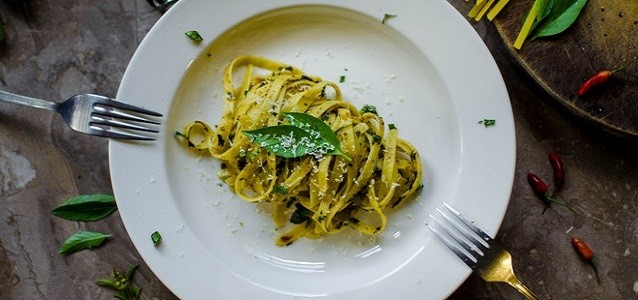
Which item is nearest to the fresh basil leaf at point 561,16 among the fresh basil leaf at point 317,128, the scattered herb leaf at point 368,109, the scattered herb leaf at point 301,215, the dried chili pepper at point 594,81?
the dried chili pepper at point 594,81

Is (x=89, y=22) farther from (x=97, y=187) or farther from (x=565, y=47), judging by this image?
(x=565, y=47)

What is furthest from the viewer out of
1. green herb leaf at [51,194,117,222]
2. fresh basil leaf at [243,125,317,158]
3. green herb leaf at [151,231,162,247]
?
green herb leaf at [51,194,117,222]

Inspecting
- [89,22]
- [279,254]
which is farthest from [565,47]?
[89,22]

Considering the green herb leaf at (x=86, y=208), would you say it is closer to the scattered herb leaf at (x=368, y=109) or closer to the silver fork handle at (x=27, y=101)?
the silver fork handle at (x=27, y=101)

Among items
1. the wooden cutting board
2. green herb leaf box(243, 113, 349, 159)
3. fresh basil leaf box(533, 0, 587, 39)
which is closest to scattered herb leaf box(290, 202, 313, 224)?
green herb leaf box(243, 113, 349, 159)

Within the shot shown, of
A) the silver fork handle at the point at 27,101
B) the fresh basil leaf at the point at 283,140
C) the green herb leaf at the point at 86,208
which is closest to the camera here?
the fresh basil leaf at the point at 283,140

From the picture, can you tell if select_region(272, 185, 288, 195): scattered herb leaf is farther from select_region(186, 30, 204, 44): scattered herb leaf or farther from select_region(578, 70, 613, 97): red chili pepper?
select_region(578, 70, 613, 97): red chili pepper
